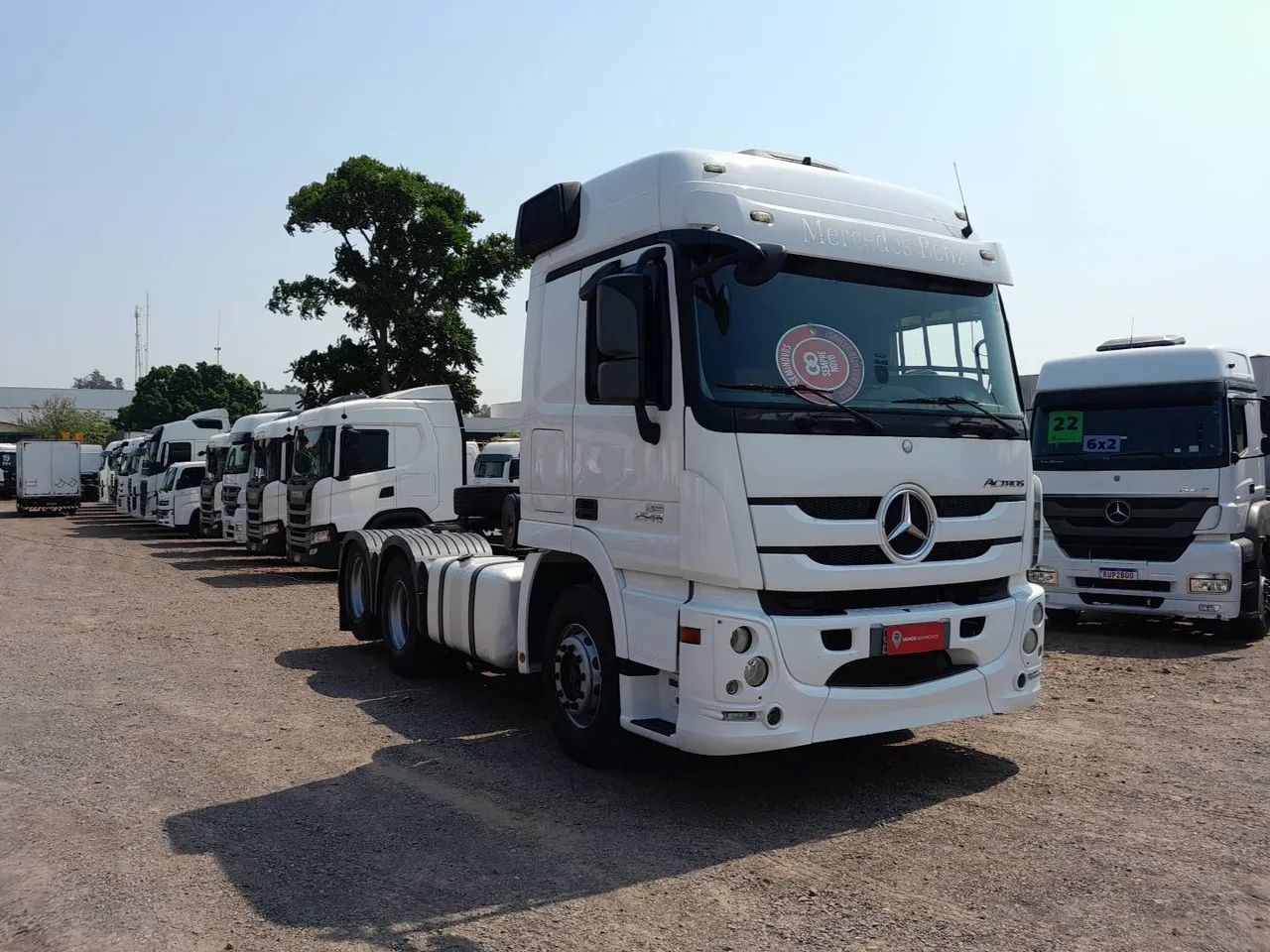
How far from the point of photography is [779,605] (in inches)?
221

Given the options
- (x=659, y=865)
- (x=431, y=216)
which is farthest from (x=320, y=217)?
(x=659, y=865)

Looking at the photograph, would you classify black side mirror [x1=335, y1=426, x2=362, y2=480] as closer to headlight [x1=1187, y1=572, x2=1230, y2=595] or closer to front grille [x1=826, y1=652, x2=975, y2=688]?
headlight [x1=1187, y1=572, x2=1230, y2=595]

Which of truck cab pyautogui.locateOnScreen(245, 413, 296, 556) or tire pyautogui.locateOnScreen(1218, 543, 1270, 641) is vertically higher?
truck cab pyautogui.locateOnScreen(245, 413, 296, 556)

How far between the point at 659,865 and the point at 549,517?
2.50 metres

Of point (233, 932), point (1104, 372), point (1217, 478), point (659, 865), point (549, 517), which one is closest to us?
point (233, 932)

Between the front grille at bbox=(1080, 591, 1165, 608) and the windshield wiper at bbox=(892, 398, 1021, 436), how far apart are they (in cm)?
623

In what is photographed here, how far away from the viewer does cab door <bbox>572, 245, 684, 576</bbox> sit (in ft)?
18.6

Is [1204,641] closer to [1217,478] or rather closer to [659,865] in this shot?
[1217,478]

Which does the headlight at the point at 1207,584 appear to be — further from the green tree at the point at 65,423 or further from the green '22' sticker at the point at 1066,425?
the green tree at the point at 65,423

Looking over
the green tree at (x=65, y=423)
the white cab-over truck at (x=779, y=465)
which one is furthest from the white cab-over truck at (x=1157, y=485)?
the green tree at (x=65, y=423)

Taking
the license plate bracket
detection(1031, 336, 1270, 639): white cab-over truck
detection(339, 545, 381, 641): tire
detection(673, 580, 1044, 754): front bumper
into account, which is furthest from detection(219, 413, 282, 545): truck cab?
the license plate bracket

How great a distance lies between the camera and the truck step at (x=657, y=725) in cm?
575

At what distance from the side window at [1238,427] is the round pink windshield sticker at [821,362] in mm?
7145

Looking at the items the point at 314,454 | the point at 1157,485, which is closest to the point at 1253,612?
the point at 1157,485
